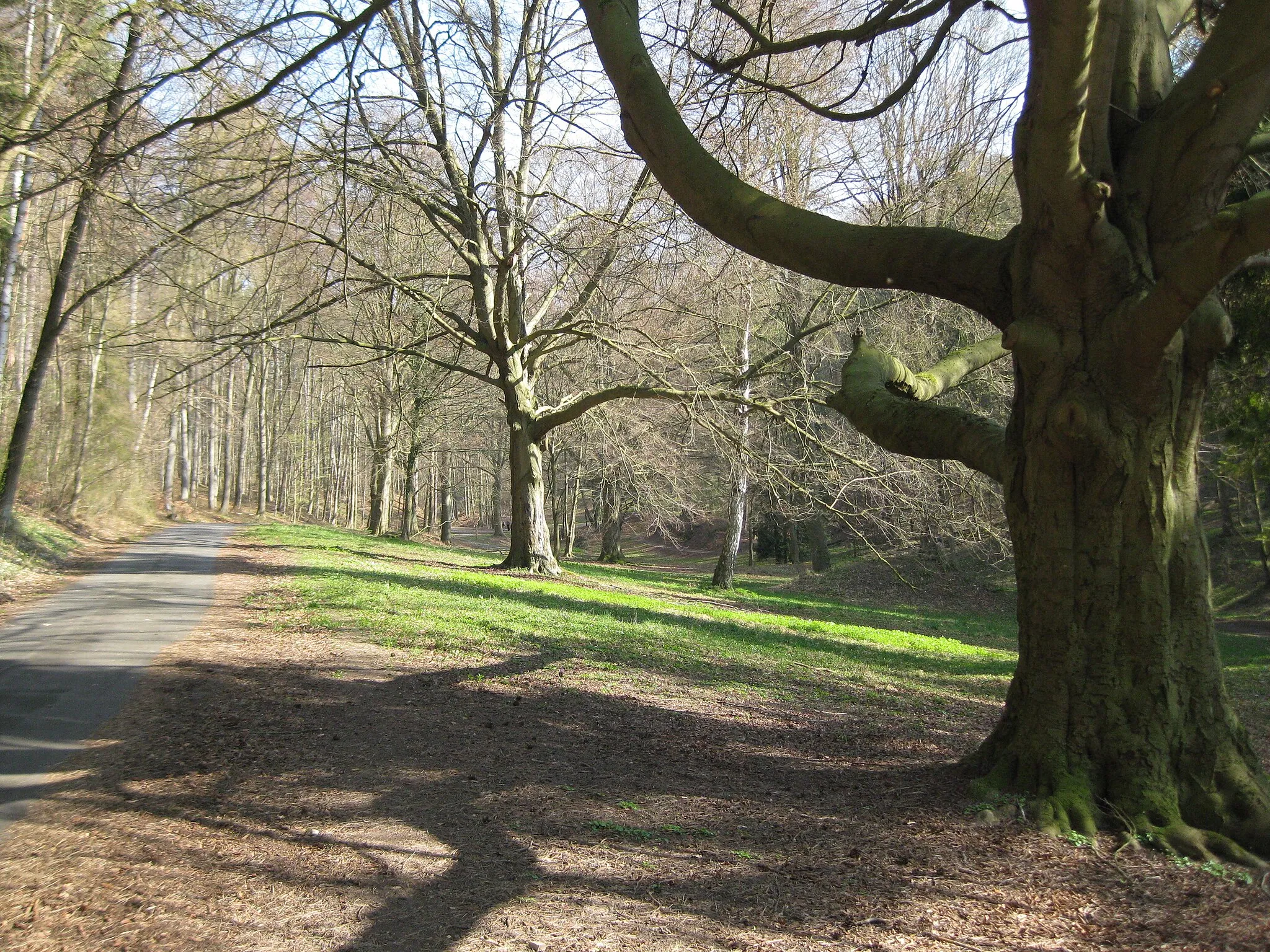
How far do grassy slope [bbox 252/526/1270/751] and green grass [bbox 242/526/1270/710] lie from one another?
0.13 feet

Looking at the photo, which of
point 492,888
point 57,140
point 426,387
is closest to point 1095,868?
point 492,888

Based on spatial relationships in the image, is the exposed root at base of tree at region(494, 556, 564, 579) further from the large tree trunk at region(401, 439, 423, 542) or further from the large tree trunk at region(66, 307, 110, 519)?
the large tree trunk at region(401, 439, 423, 542)

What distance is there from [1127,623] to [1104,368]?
134cm

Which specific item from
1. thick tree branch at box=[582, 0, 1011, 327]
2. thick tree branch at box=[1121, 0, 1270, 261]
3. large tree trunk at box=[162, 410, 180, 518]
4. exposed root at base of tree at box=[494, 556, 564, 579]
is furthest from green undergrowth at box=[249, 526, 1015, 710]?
large tree trunk at box=[162, 410, 180, 518]

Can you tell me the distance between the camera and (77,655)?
813cm

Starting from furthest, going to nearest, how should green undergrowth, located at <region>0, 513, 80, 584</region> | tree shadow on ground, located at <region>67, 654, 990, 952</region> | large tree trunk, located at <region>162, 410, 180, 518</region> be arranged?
large tree trunk, located at <region>162, 410, 180, 518</region>
green undergrowth, located at <region>0, 513, 80, 584</region>
tree shadow on ground, located at <region>67, 654, 990, 952</region>

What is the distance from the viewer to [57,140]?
699 cm

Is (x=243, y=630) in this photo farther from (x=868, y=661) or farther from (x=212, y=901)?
(x=868, y=661)

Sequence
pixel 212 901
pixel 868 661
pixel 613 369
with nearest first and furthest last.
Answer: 1. pixel 212 901
2. pixel 868 661
3. pixel 613 369

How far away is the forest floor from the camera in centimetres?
342

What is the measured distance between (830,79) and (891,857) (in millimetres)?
8405

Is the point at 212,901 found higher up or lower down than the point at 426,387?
lower down

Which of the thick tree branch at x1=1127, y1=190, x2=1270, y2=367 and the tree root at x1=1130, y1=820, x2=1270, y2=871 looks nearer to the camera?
the thick tree branch at x1=1127, y1=190, x2=1270, y2=367

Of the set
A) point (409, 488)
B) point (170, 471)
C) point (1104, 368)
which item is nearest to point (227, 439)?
point (170, 471)
